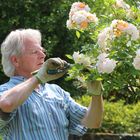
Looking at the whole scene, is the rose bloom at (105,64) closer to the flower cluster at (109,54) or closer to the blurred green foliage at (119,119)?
the flower cluster at (109,54)

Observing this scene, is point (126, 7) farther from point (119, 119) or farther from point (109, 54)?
point (119, 119)

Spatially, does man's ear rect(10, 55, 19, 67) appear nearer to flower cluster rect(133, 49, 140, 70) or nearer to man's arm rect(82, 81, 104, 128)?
man's arm rect(82, 81, 104, 128)

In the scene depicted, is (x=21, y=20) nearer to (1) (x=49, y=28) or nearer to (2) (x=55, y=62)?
(1) (x=49, y=28)

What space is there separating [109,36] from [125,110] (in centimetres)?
445

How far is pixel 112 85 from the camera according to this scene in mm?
3357

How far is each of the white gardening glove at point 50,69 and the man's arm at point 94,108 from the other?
0.20 m

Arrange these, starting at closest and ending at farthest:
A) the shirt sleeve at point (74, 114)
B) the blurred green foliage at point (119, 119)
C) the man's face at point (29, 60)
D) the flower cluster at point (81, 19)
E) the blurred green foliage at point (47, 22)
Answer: the flower cluster at point (81, 19) < the man's face at point (29, 60) < the shirt sleeve at point (74, 114) < the blurred green foliage at point (119, 119) < the blurred green foliage at point (47, 22)

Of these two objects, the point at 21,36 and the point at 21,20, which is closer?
the point at 21,36

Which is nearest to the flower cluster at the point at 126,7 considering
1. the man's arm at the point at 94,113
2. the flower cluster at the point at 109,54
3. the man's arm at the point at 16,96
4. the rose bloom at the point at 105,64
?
the flower cluster at the point at 109,54

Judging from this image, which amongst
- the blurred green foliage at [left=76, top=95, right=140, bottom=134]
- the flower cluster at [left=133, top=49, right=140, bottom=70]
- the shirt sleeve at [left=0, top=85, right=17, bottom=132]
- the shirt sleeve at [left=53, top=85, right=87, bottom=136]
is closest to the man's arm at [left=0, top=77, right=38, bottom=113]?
the shirt sleeve at [left=0, top=85, right=17, bottom=132]

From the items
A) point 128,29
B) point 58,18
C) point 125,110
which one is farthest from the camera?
point 58,18

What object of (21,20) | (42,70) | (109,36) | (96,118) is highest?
(109,36)

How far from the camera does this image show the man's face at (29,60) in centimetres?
358

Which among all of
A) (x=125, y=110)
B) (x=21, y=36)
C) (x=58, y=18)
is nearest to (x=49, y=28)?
(x=58, y=18)
